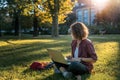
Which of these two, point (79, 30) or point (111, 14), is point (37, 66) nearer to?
point (79, 30)

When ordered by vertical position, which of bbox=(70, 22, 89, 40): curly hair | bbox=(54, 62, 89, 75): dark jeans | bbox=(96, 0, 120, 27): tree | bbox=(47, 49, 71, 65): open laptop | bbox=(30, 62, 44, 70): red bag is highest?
bbox=(96, 0, 120, 27): tree

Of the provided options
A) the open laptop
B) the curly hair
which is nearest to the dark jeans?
the open laptop

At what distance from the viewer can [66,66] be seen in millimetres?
8023

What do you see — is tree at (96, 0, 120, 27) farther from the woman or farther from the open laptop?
the open laptop

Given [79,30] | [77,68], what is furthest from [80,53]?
[79,30]

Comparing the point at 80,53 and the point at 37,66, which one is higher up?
the point at 80,53

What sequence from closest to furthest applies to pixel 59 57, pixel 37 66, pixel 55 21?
pixel 59 57, pixel 37 66, pixel 55 21

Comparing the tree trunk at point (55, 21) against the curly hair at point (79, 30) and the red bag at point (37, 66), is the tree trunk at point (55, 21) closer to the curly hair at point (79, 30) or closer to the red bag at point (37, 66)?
the red bag at point (37, 66)

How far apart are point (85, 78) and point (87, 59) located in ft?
1.57

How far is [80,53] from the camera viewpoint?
7977 millimetres

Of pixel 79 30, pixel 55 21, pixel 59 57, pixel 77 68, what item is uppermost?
pixel 55 21

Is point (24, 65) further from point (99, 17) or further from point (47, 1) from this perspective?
point (99, 17)

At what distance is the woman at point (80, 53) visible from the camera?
7.63 m

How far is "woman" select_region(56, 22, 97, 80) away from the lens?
7629 mm
